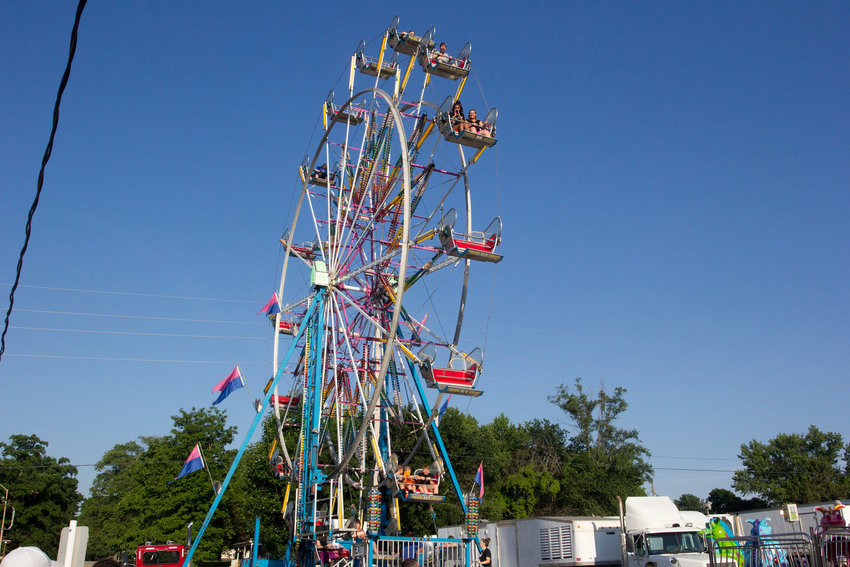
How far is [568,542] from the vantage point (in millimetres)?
20281

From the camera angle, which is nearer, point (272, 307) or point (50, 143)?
point (50, 143)

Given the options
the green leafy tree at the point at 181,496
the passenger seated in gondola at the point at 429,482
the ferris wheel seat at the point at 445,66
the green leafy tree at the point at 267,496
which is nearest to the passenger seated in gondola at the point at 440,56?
the ferris wheel seat at the point at 445,66

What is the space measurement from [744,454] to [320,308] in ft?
188

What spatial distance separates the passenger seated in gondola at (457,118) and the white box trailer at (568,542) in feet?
41.2

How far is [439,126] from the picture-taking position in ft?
73.5

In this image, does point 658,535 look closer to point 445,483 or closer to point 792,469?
point 445,483

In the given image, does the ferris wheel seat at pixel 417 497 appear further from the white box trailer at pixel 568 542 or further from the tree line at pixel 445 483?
the tree line at pixel 445 483

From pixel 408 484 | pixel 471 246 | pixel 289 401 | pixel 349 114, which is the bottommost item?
pixel 408 484

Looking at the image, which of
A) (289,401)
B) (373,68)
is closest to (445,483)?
(289,401)

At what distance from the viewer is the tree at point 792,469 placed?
2323 inches

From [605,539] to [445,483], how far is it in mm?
23017

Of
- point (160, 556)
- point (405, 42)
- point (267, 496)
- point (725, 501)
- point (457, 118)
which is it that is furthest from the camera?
point (725, 501)

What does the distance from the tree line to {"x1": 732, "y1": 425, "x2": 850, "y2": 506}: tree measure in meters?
0.10

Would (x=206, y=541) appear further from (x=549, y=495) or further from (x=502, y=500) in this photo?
(x=549, y=495)
